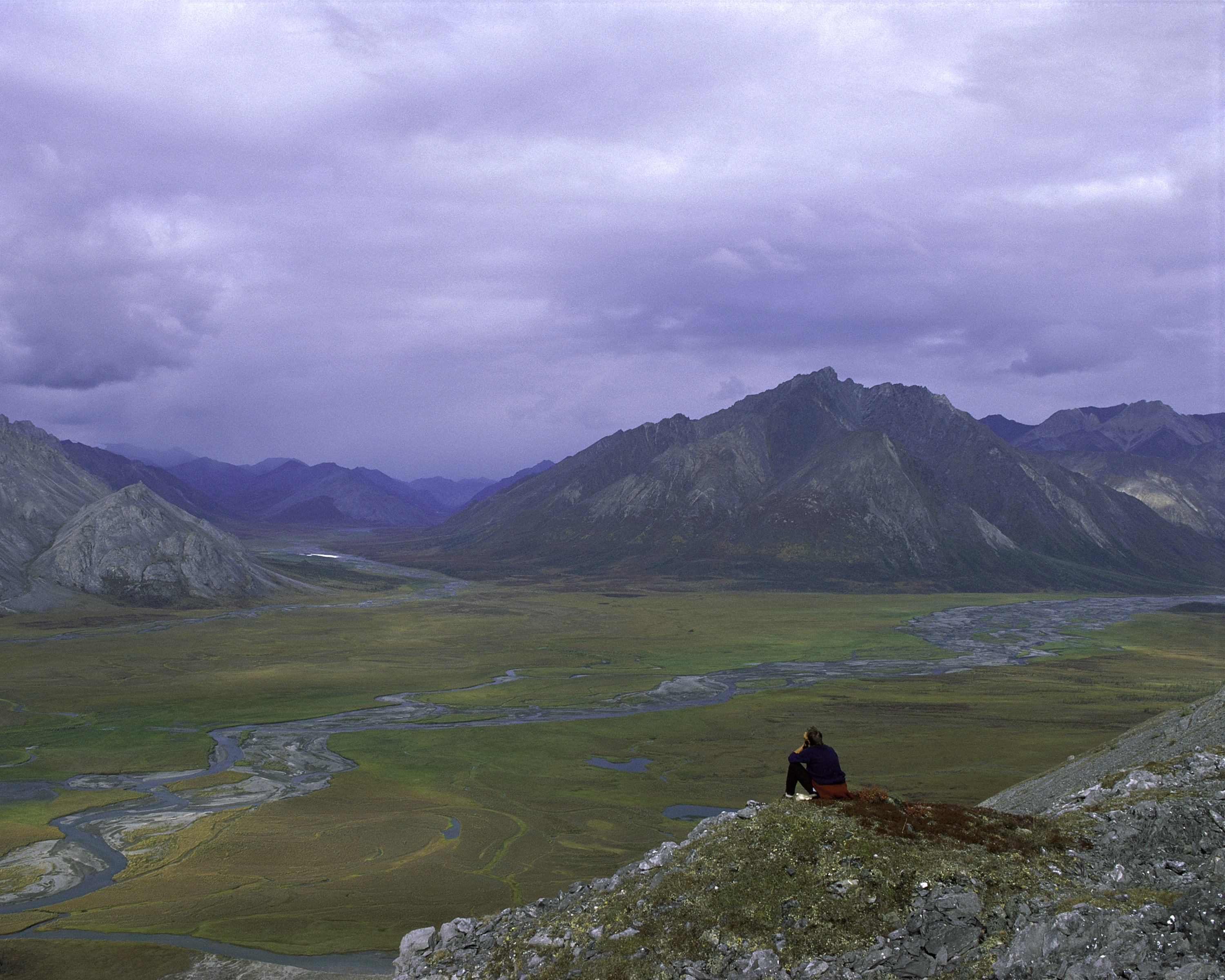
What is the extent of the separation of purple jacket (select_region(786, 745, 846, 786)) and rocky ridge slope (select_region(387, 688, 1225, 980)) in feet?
2.41

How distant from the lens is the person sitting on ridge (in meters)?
21.7

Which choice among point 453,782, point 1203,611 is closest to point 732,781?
point 453,782

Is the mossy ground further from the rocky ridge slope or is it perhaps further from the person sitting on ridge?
the person sitting on ridge

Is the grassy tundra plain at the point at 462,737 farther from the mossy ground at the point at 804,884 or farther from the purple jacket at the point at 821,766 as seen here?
the purple jacket at the point at 821,766

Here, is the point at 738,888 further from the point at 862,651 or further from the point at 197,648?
the point at 197,648

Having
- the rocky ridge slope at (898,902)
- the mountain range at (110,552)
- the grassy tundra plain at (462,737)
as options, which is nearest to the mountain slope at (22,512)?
the mountain range at (110,552)

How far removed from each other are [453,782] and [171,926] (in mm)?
25510

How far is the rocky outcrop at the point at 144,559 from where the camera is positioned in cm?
16638

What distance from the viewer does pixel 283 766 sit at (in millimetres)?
61562

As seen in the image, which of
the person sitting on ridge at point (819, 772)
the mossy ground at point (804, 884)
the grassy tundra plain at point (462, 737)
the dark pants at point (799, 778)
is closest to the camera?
the mossy ground at point (804, 884)

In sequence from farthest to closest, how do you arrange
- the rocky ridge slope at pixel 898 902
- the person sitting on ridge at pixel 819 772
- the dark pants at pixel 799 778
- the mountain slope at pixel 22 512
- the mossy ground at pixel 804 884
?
1. the mountain slope at pixel 22 512
2. the dark pants at pixel 799 778
3. the person sitting on ridge at pixel 819 772
4. the mossy ground at pixel 804 884
5. the rocky ridge slope at pixel 898 902

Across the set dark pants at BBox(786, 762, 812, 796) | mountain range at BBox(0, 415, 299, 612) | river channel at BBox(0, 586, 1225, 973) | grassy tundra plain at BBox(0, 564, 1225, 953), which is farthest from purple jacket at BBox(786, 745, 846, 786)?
mountain range at BBox(0, 415, 299, 612)

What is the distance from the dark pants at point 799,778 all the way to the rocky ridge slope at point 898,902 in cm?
81

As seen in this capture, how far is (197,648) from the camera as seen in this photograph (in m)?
120
